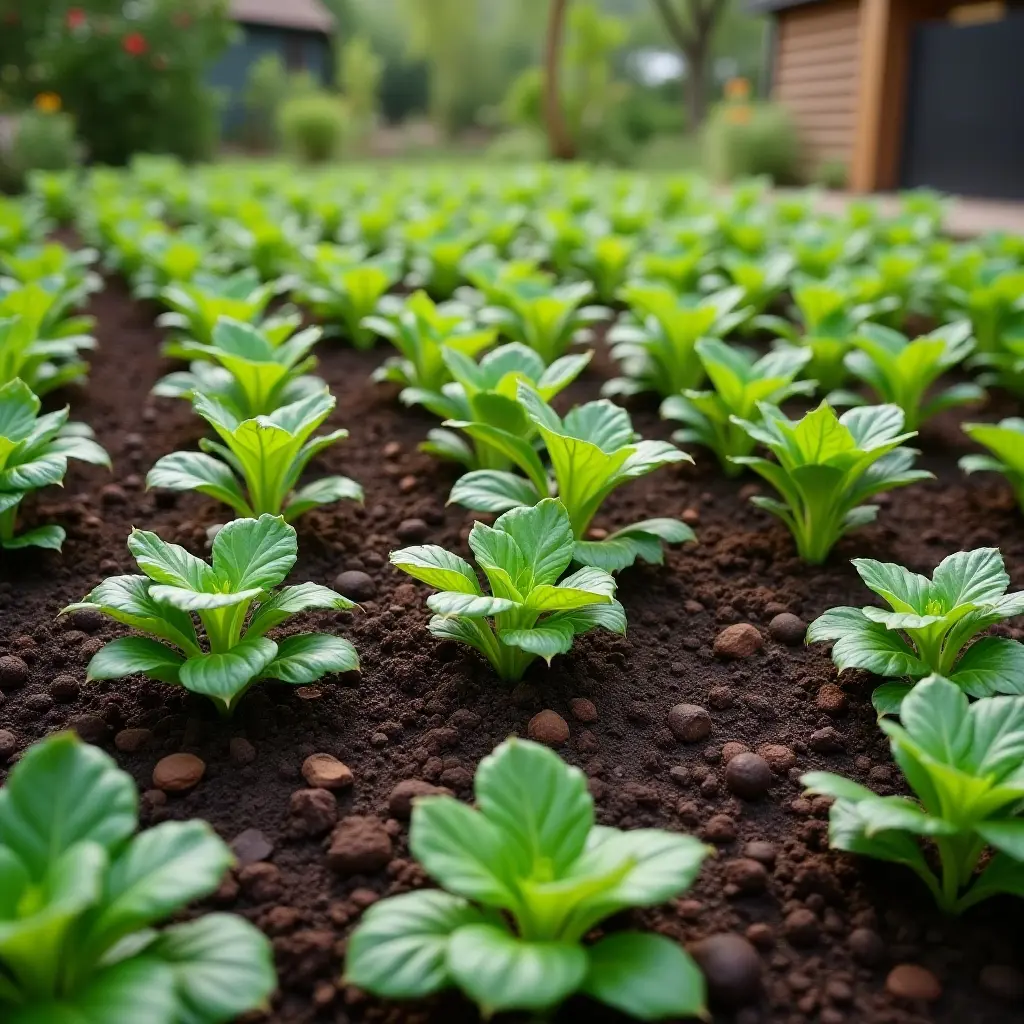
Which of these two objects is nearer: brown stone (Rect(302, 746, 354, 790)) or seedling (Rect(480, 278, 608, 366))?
brown stone (Rect(302, 746, 354, 790))

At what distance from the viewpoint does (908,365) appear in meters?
3.26

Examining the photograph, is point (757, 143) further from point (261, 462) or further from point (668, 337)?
point (261, 462)

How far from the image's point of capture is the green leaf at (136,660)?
1.84 metres

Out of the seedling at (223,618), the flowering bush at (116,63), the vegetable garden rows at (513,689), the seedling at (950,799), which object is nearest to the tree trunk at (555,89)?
the flowering bush at (116,63)

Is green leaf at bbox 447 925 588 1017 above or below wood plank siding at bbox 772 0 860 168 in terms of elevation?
below

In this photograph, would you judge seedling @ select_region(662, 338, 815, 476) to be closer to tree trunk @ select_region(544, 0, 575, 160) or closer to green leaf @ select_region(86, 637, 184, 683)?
green leaf @ select_region(86, 637, 184, 683)

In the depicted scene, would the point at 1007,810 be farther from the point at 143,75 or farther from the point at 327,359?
the point at 143,75

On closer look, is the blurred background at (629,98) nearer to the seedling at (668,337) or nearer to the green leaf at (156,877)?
the seedling at (668,337)

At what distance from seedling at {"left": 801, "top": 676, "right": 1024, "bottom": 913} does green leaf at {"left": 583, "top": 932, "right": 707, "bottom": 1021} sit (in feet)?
1.24

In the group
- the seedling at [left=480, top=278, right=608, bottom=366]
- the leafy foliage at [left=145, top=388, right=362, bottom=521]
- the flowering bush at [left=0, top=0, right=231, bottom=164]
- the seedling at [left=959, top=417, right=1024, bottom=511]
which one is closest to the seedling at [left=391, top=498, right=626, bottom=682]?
the leafy foliage at [left=145, top=388, right=362, bottom=521]

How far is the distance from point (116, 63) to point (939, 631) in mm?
15369

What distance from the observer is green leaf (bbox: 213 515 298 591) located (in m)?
1.95

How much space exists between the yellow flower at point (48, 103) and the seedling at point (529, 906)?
13087 mm

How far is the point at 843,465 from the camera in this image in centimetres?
245
